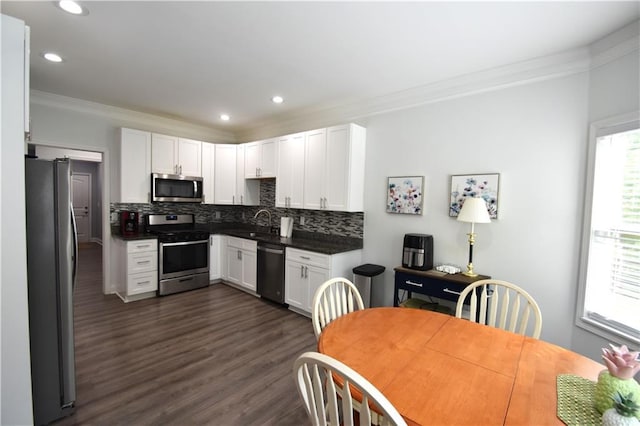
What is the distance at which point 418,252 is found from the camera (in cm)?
287

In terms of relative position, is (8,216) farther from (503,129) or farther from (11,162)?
(503,129)

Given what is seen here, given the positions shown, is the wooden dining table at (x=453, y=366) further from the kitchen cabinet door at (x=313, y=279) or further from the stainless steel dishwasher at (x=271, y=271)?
the stainless steel dishwasher at (x=271, y=271)

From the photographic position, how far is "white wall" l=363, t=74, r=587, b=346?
228 cm

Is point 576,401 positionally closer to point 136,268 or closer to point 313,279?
point 313,279

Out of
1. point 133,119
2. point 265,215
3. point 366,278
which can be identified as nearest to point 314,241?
point 366,278

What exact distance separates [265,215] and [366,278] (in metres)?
2.39

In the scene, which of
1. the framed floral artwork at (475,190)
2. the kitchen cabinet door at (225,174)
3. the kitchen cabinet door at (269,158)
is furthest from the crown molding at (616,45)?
the kitchen cabinet door at (225,174)

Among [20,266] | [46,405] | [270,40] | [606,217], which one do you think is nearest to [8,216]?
[20,266]

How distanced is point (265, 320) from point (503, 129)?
10.5 feet

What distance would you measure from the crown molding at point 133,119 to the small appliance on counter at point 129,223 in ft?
4.27

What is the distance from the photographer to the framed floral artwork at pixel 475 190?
2.62 m

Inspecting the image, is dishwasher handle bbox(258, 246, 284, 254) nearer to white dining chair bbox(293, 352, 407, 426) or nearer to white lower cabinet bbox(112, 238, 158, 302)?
white lower cabinet bbox(112, 238, 158, 302)

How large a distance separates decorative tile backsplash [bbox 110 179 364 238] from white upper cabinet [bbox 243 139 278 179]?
0.33 m

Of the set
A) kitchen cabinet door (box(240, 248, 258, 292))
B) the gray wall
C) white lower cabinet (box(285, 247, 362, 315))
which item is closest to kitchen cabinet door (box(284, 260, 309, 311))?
white lower cabinet (box(285, 247, 362, 315))
